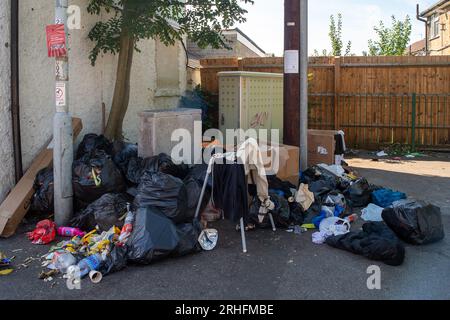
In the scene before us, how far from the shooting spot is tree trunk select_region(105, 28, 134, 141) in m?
7.42

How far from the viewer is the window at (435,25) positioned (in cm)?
2339

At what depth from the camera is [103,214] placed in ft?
17.3

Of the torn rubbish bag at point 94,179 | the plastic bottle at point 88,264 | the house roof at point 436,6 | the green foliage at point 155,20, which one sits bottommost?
the plastic bottle at point 88,264

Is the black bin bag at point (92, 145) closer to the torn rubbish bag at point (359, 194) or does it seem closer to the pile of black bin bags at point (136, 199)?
the pile of black bin bags at point (136, 199)

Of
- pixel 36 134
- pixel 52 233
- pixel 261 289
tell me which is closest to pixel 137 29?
pixel 36 134

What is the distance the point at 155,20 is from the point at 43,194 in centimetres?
287

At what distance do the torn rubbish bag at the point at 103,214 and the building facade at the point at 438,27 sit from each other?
63.4 feet

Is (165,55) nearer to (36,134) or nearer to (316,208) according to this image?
(36,134)

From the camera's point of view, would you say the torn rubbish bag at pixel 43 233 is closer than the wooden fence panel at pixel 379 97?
Yes

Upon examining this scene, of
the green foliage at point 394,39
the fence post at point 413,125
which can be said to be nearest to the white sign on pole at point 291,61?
the fence post at point 413,125

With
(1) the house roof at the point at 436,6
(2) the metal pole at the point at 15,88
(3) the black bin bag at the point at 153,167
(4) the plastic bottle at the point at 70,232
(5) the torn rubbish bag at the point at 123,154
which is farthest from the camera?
(1) the house roof at the point at 436,6

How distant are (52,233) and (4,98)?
5.57 feet

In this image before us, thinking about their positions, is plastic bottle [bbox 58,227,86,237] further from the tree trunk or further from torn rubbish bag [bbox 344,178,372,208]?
torn rubbish bag [bbox 344,178,372,208]

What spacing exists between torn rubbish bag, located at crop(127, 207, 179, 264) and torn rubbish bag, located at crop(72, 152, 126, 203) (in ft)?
3.31
